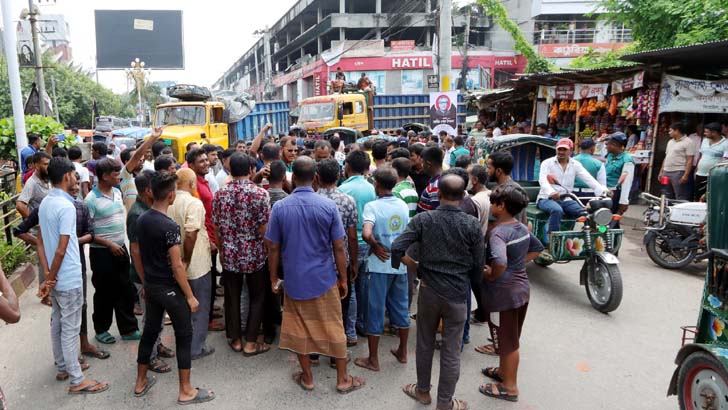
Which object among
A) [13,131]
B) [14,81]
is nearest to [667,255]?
[14,81]

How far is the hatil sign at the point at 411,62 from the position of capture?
31.5 metres

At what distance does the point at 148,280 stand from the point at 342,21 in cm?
3367

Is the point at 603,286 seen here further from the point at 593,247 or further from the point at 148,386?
the point at 148,386

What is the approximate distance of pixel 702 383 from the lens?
9.21 feet

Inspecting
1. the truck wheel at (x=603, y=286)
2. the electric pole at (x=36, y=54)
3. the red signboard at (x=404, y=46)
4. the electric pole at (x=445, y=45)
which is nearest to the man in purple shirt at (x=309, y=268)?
the truck wheel at (x=603, y=286)

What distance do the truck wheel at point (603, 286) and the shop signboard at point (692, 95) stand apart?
5.58 meters

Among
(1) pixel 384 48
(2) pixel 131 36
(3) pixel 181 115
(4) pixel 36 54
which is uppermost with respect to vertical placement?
(2) pixel 131 36

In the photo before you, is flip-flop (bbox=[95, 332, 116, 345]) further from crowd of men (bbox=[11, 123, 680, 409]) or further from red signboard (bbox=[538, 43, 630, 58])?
red signboard (bbox=[538, 43, 630, 58])

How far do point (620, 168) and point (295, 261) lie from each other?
5.62m

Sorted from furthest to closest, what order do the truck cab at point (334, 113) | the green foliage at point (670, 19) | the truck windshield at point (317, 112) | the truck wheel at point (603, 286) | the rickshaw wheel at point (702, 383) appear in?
1. the truck windshield at point (317, 112)
2. the truck cab at point (334, 113)
3. the green foliage at point (670, 19)
4. the truck wheel at point (603, 286)
5. the rickshaw wheel at point (702, 383)

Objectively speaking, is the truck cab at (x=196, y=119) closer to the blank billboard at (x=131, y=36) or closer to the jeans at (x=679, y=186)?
the jeans at (x=679, y=186)

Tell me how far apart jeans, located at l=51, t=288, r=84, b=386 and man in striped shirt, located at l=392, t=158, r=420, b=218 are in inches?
104

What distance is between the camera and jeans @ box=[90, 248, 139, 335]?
4.25 metres

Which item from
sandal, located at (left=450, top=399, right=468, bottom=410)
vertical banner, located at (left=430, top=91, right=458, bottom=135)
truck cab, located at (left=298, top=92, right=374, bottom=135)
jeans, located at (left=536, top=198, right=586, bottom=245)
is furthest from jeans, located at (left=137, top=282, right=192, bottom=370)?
truck cab, located at (left=298, top=92, right=374, bottom=135)
